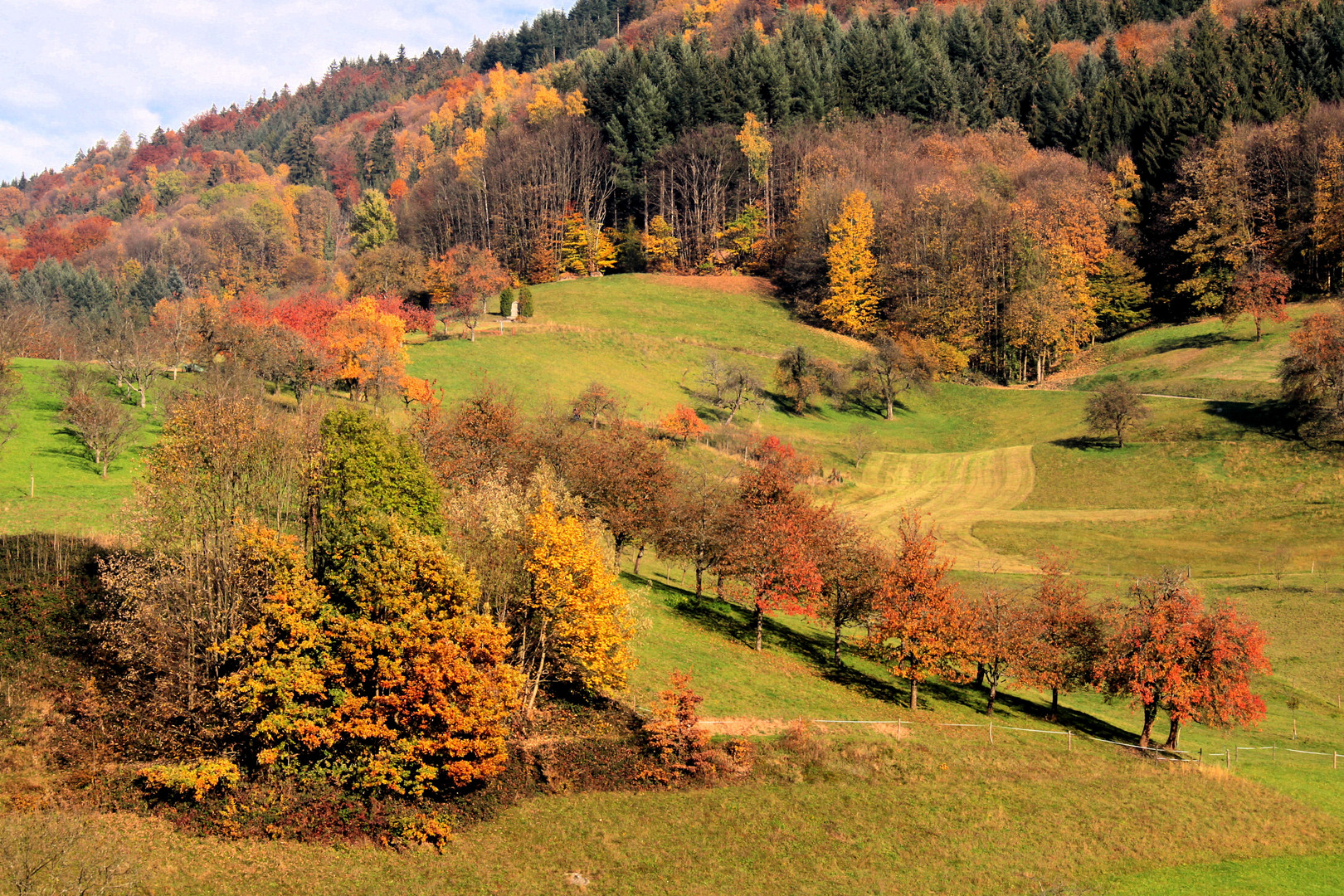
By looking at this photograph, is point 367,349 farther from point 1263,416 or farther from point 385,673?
point 1263,416

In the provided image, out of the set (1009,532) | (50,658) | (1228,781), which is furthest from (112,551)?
(1009,532)

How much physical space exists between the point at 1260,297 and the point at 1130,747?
83.2 m

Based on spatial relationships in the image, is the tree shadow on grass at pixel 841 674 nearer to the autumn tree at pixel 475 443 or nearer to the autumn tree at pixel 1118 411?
the autumn tree at pixel 475 443

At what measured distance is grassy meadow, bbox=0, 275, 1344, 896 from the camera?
3294 cm

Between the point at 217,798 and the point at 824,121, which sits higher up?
the point at 824,121

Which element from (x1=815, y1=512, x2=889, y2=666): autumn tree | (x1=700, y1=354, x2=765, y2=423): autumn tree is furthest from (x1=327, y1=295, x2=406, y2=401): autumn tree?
(x1=815, y1=512, x2=889, y2=666): autumn tree

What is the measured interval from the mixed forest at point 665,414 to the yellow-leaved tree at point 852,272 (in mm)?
543

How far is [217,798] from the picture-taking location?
106 ft

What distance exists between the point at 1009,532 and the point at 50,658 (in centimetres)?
6533

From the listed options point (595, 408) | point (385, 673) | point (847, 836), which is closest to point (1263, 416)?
point (595, 408)

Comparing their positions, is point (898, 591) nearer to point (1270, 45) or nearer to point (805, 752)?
point (805, 752)

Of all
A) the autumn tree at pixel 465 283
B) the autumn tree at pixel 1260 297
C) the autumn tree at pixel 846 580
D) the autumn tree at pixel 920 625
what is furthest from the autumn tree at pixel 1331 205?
the autumn tree at pixel 465 283

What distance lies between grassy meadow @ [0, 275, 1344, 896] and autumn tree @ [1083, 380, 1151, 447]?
6.52 ft

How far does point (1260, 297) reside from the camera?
107938mm
